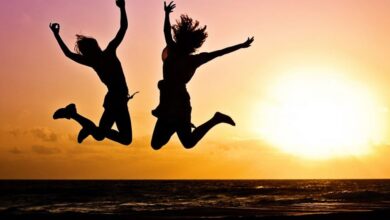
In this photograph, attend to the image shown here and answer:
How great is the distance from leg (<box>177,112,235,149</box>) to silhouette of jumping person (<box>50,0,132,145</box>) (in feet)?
2.85

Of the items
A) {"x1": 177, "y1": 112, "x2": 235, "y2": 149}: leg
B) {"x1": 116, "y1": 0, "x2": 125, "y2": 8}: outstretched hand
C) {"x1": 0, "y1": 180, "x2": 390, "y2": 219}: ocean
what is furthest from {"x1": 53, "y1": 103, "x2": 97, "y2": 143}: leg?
{"x1": 0, "y1": 180, "x2": 390, "y2": 219}: ocean

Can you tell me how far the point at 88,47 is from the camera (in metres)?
8.87

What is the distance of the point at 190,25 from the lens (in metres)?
8.84

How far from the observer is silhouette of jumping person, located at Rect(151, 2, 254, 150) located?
864cm

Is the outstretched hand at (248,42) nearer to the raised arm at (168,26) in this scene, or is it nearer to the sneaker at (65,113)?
the raised arm at (168,26)

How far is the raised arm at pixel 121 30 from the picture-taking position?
842cm

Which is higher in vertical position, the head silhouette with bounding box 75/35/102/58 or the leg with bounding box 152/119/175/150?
the head silhouette with bounding box 75/35/102/58

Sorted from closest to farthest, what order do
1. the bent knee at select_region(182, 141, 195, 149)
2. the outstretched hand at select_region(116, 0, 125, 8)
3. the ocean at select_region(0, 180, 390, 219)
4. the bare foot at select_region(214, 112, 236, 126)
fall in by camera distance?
the outstretched hand at select_region(116, 0, 125, 8)
the bent knee at select_region(182, 141, 195, 149)
the bare foot at select_region(214, 112, 236, 126)
the ocean at select_region(0, 180, 390, 219)

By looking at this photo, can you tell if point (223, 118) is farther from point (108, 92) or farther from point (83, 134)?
point (83, 134)

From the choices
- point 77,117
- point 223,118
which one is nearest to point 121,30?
point 77,117

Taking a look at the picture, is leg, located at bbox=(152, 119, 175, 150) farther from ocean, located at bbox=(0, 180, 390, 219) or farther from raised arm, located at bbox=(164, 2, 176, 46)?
ocean, located at bbox=(0, 180, 390, 219)

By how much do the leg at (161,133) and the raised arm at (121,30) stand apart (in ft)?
4.59

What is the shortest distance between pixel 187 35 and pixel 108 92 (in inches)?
63.4

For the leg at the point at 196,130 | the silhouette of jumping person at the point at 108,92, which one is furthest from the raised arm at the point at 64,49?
the leg at the point at 196,130
